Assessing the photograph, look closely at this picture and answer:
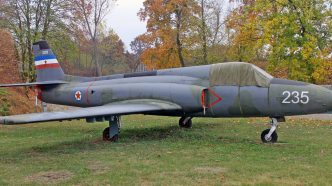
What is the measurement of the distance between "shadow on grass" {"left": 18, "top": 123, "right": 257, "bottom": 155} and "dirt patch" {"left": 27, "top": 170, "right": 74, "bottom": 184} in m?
2.26

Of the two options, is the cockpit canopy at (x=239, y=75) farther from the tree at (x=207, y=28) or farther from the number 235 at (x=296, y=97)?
the tree at (x=207, y=28)

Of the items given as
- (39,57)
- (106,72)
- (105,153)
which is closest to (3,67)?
(39,57)

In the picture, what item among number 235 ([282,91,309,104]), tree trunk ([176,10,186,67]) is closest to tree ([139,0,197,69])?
tree trunk ([176,10,186,67])

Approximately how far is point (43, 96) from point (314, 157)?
409 inches

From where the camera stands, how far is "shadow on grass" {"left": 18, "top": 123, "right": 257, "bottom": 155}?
10062 millimetres

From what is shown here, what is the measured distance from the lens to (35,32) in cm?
3045

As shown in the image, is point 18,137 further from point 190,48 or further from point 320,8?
point 190,48

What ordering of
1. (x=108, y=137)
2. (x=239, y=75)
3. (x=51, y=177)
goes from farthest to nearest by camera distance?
(x=108, y=137)
(x=239, y=75)
(x=51, y=177)

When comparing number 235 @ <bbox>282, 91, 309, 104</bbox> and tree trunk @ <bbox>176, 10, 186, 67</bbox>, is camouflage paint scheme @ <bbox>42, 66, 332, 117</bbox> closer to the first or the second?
number 235 @ <bbox>282, 91, 309, 104</bbox>

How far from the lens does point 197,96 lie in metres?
11.3

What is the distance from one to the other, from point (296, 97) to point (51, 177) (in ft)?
20.5

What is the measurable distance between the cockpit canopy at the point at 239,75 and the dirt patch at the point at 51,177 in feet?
17.7

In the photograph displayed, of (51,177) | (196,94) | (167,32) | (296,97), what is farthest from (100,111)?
(167,32)

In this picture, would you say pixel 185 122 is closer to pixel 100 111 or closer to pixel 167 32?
pixel 100 111
